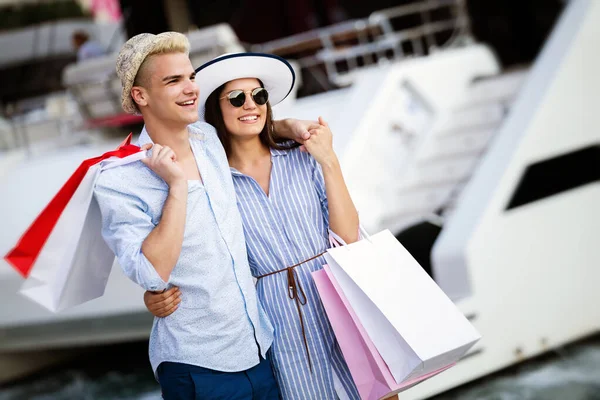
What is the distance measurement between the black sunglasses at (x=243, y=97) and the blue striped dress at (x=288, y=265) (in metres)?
0.21

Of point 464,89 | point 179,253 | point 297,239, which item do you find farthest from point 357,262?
point 464,89

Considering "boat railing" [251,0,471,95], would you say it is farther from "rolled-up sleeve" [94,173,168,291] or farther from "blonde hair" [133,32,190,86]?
"rolled-up sleeve" [94,173,168,291]

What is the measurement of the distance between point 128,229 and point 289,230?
54 cm

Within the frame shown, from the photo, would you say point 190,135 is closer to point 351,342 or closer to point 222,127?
point 222,127

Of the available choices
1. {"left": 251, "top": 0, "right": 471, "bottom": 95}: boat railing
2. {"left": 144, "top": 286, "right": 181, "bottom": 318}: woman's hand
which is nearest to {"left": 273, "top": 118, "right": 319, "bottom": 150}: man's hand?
{"left": 144, "top": 286, "right": 181, "bottom": 318}: woman's hand

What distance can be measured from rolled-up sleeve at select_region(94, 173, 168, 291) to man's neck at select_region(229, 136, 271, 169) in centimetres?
44

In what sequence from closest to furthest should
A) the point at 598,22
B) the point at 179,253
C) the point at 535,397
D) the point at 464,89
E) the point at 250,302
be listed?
the point at 179,253 < the point at 250,302 < the point at 535,397 < the point at 598,22 < the point at 464,89

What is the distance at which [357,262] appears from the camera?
2301mm

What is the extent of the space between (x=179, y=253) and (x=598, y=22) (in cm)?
503

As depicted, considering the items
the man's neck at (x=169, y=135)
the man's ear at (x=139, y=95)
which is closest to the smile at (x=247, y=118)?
the man's neck at (x=169, y=135)

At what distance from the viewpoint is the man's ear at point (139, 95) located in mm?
2207

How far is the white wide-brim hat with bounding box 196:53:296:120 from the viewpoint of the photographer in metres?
2.39

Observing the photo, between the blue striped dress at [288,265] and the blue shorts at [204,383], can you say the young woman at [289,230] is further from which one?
the blue shorts at [204,383]

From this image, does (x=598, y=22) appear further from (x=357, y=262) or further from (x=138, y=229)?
(x=138, y=229)
